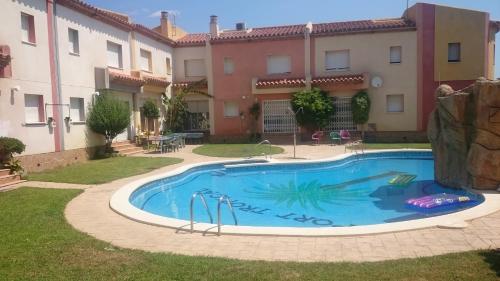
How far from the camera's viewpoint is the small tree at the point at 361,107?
Answer: 24.6 m

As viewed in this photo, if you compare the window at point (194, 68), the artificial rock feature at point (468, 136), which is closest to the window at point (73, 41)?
the window at point (194, 68)

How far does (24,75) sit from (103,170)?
185 inches

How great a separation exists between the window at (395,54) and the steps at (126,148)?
658 inches

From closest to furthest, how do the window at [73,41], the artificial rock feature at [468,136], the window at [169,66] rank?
1. the artificial rock feature at [468,136]
2. the window at [73,41]
3. the window at [169,66]

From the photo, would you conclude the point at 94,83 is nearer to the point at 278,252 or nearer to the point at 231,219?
the point at 231,219

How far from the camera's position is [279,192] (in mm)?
13141

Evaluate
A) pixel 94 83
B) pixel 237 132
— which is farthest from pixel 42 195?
pixel 237 132

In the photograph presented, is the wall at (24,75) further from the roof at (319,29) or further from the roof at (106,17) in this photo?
the roof at (319,29)

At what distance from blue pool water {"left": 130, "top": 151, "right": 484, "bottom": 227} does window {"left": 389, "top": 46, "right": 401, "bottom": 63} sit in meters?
8.90

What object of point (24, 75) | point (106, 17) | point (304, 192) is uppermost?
point (106, 17)

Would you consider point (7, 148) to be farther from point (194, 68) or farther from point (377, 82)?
point (377, 82)

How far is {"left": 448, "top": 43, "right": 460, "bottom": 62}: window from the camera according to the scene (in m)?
24.8

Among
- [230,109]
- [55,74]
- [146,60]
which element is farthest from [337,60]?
[55,74]

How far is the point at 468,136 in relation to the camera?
36.0ft
